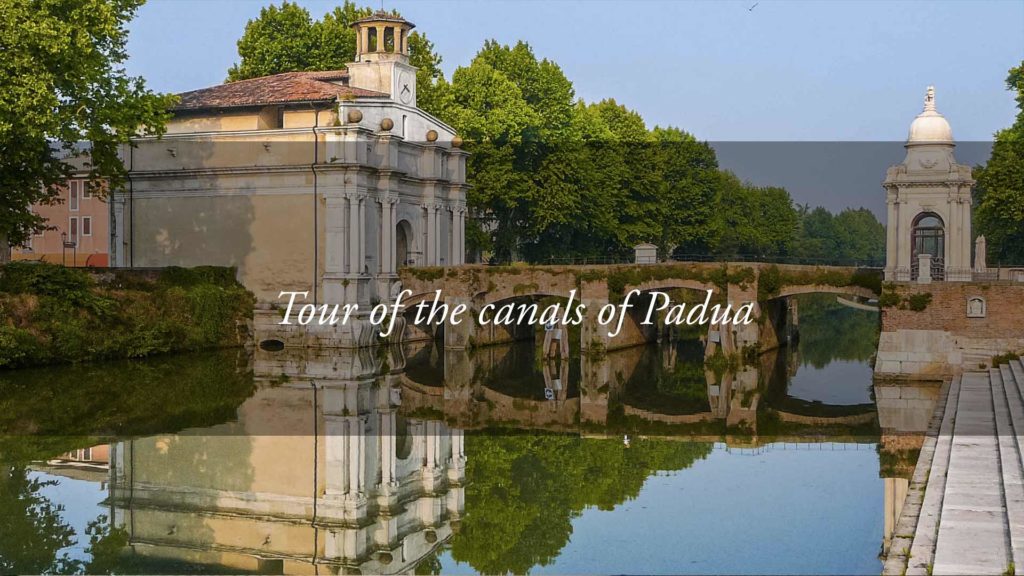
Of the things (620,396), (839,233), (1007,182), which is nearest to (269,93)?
(620,396)

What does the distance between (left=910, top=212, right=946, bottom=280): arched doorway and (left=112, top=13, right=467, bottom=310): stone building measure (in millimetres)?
19532

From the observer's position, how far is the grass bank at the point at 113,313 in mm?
33375

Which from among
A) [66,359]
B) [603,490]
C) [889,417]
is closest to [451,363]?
[66,359]

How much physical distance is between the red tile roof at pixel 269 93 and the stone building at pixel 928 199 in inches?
814

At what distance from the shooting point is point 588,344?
40.4 meters

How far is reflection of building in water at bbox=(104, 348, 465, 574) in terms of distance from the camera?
48.6 feet

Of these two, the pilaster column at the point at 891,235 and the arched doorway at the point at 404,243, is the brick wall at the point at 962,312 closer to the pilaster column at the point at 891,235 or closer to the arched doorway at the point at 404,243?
the pilaster column at the point at 891,235

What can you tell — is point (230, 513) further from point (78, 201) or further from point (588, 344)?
point (78, 201)

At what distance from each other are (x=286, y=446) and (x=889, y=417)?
14.8 meters

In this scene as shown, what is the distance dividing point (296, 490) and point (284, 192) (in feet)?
80.1

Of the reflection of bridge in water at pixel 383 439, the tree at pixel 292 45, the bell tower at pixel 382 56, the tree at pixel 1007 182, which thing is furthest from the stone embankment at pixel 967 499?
the tree at pixel 292 45

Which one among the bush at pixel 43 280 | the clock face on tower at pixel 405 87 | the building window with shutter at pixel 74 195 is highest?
the clock face on tower at pixel 405 87

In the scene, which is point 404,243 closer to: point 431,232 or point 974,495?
point 431,232

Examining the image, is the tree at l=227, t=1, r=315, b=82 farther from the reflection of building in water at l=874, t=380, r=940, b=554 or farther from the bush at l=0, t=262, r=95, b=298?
the reflection of building in water at l=874, t=380, r=940, b=554
